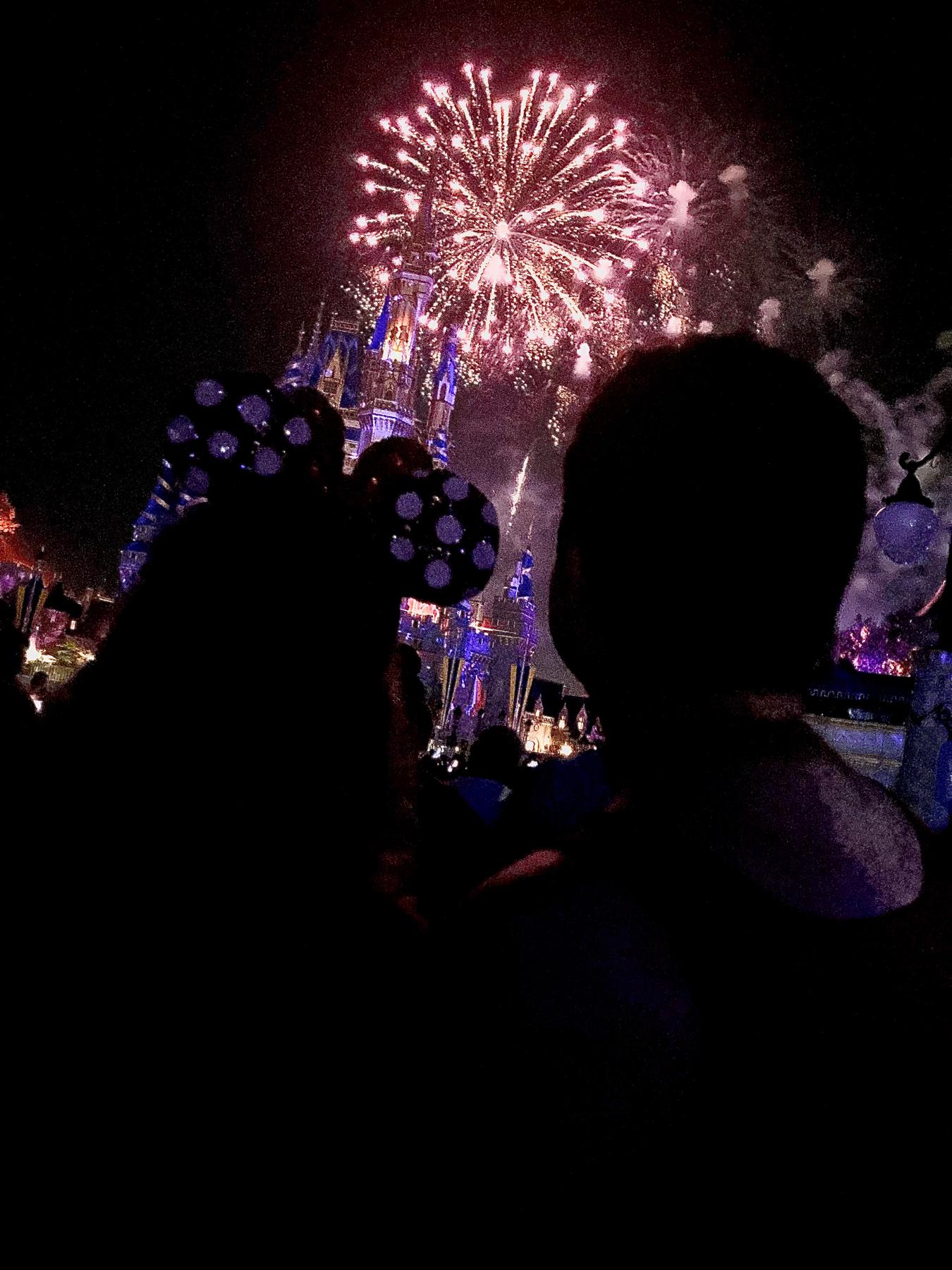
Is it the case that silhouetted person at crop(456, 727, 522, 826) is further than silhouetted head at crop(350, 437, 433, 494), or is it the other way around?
silhouetted person at crop(456, 727, 522, 826)

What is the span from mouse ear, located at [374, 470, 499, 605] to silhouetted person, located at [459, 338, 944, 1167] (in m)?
1.61

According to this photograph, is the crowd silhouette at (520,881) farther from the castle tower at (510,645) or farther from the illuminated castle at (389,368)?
the castle tower at (510,645)

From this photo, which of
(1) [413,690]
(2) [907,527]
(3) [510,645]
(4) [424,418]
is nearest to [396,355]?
(4) [424,418]

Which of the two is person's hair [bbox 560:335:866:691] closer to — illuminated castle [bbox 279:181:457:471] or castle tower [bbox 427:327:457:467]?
illuminated castle [bbox 279:181:457:471]

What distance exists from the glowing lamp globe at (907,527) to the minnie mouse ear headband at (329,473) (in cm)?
465

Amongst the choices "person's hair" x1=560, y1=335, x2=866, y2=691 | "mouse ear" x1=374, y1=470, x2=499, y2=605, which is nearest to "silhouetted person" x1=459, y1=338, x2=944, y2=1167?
"person's hair" x1=560, y1=335, x2=866, y2=691

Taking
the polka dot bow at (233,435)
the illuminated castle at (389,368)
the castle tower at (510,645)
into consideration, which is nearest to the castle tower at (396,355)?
the illuminated castle at (389,368)

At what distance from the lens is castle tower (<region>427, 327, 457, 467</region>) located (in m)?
49.8

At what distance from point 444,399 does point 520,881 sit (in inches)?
2036

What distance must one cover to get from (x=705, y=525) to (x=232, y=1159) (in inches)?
49.8

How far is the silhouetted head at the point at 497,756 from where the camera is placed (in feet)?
18.8

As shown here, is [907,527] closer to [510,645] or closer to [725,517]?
[725,517]

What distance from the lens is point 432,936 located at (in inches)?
48.7

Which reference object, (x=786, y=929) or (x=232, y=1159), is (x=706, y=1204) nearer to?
(x=786, y=929)
